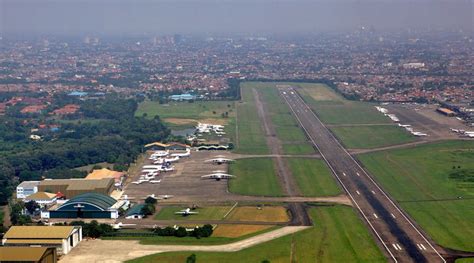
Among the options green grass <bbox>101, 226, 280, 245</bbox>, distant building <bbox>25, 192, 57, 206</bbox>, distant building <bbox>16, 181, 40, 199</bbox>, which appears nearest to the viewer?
green grass <bbox>101, 226, 280, 245</bbox>

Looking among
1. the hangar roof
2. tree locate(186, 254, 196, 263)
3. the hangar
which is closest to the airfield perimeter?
the hangar

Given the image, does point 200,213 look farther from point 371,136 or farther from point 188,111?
point 188,111

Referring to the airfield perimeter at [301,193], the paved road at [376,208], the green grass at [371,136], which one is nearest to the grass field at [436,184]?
the paved road at [376,208]

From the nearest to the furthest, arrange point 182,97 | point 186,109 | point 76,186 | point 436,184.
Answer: point 76,186, point 436,184, point 186,109, point 182,97

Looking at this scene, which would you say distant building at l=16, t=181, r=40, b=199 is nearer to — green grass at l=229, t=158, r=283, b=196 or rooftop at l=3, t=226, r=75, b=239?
rooftop at l=3, t=226, r=75, b=239

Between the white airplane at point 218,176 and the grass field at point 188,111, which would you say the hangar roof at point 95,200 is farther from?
the grass field at point 188,111

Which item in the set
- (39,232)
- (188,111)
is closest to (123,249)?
(39,232)
